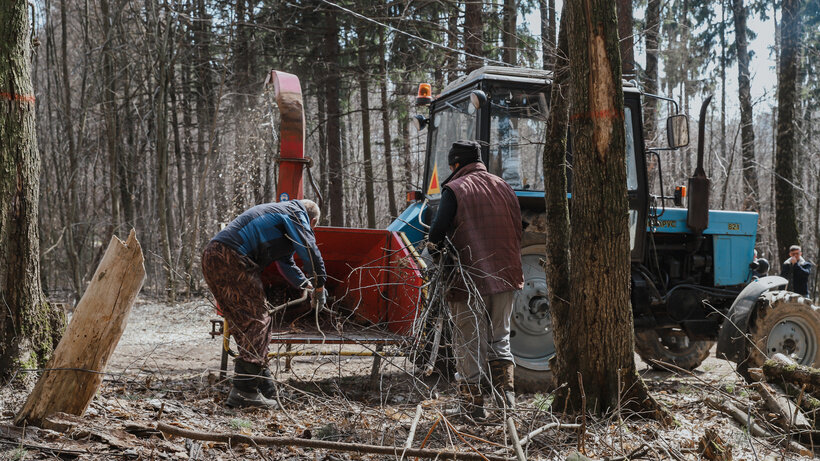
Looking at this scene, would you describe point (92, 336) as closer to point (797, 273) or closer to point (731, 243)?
point (731, 243)

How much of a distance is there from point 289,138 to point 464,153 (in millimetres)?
2221

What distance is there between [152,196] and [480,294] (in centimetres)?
1850

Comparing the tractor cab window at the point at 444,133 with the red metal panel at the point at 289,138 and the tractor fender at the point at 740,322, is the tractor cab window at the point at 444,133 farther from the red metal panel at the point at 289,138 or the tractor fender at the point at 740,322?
the tractor fender at the point at 740,322

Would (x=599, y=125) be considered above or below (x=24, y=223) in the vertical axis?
above

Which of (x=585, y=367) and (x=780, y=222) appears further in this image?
(x=780, y=222)

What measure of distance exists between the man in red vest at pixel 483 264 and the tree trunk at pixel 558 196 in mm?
338

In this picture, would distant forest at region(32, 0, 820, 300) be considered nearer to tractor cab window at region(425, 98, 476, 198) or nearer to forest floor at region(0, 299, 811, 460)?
tractor cab window at region(425, 98, 476, 198)

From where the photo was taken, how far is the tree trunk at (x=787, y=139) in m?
12.9

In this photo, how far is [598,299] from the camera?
4.32 meters

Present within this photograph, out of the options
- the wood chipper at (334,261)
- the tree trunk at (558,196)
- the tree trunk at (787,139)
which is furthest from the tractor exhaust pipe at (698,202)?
the tree trunk at (787,139)

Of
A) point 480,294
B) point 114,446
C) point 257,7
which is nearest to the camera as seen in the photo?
point 114,446

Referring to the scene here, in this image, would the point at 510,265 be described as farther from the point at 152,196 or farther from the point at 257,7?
the point at 152,196

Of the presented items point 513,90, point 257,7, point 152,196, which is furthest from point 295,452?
point 152,196

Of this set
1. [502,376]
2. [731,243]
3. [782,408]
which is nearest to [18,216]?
[502,376]
